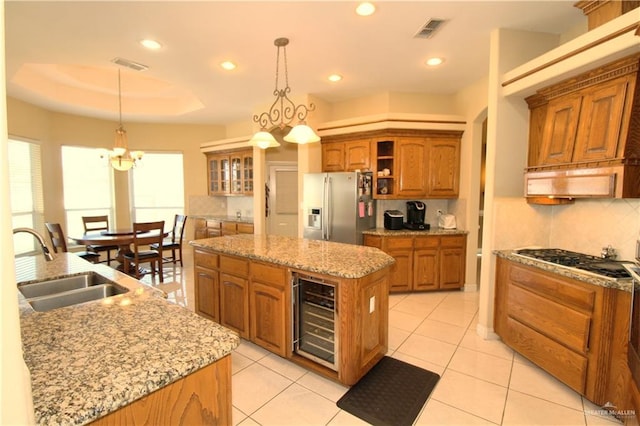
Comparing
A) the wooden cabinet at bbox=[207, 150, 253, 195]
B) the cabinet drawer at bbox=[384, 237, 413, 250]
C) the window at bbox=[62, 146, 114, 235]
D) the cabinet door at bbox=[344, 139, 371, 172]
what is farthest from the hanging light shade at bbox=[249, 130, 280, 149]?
the window at bbox=[62, 146, 114, 235]

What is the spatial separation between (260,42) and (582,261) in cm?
346

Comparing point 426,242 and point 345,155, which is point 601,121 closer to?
point 426,242

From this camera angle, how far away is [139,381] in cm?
83

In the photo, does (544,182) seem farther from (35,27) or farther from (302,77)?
(35,27)

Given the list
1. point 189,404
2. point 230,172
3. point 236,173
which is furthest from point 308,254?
point 230,172

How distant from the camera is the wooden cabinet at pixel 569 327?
1840 mm

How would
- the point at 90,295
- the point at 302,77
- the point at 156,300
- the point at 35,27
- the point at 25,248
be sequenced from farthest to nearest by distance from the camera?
1. the point at 25,248
2. the point at 302,77
3. the point at 35,27
4. the point at 90,295
5. the point at 156,300

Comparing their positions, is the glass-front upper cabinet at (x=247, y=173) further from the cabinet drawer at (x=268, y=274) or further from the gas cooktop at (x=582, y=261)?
the gas cooktop at (x=582, y=261)

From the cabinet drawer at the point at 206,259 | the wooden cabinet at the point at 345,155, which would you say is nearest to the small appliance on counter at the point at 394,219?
the wooden cabinet at the point at 345,155

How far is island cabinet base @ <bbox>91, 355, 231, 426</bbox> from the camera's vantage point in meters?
0.84

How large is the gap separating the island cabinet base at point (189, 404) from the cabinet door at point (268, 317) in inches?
51.0

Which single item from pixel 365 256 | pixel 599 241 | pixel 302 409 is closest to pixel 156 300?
pixel 302 409

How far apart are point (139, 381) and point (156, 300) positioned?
0.70 metres

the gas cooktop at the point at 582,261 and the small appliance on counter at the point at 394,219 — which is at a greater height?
the small appliance on counter at the point at 394,219
